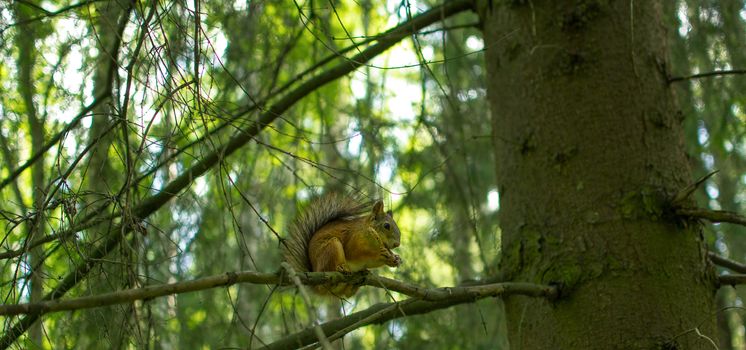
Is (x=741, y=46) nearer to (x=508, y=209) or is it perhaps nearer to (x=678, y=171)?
(x=678, y=171)

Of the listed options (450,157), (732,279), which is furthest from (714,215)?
(450,157)

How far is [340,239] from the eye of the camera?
7.66 feet

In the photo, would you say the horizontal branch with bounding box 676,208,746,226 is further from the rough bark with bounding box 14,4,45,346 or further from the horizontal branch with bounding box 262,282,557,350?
the rough bark with bounding box 14,4,45,346

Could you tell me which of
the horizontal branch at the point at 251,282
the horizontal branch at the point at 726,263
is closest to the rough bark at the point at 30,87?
the horizontal branch at the point at 251,282

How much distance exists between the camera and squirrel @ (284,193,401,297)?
2.22m

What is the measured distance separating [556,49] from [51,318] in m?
1.60

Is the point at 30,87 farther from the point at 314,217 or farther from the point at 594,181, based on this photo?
the point at 594,181

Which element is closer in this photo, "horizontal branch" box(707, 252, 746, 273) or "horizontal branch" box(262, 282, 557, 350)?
"horizontal branch" box(262, 282, 557, 350)

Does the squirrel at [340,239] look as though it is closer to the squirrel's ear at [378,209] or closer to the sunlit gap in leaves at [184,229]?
the squirrel's ear at [378,209]

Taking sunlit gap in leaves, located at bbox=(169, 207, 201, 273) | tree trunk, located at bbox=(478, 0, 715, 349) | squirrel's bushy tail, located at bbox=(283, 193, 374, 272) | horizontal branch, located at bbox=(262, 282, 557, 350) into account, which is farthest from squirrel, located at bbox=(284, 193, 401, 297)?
sunlit gap in leaves, located at bbox=(169, 207, 201, 273)

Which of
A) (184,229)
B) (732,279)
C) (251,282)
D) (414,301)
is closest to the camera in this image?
(251,282)

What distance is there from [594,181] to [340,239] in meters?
0.72

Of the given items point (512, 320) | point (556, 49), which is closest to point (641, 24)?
point (556, 49)

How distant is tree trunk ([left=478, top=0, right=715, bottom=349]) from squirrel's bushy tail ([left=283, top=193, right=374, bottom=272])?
488 millimetres
